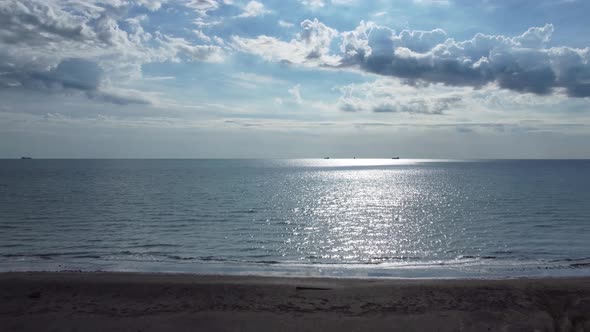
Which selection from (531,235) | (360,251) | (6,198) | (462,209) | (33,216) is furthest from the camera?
(6,198)

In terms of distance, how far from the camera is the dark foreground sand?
1462 cm

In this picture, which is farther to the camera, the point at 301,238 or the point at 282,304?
the point at 301,238

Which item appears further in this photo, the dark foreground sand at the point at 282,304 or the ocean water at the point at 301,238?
the ocean water at the point at 301,238

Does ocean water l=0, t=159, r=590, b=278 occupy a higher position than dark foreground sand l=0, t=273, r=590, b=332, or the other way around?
dark foreground sand l=0, t=273, r=590, b=332

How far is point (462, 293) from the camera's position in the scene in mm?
17500

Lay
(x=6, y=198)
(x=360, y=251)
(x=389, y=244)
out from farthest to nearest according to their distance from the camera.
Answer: (x=6, y=198) → (x=389, y=244) → (x=360, y=251)

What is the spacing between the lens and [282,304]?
1647 cm

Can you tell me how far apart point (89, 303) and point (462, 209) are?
43159 mm

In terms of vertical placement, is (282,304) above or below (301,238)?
above

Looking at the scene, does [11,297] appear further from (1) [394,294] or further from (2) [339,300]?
(1) [394,294]

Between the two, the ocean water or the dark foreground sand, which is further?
the ocean water

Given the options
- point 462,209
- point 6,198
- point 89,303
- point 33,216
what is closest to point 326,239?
point 89,303

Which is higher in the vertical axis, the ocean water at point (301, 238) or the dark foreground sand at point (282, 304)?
the dark foreground sand at point (282, 304)

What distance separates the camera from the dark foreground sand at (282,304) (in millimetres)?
14617
